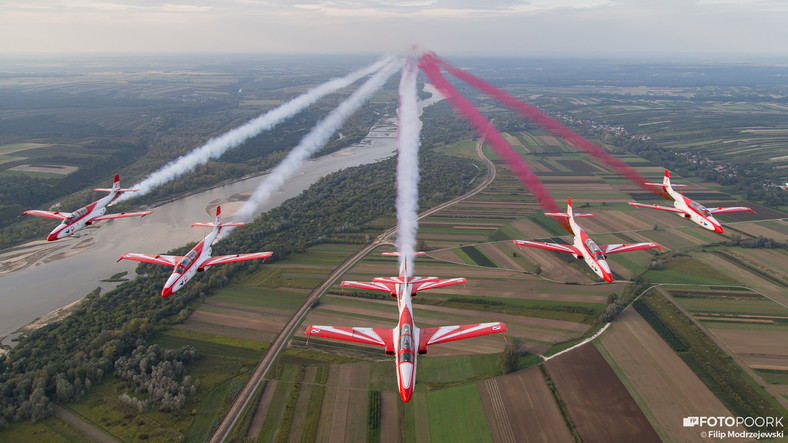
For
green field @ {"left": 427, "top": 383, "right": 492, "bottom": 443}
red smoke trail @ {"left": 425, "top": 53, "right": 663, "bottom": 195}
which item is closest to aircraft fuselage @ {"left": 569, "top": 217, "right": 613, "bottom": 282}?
green field @ {"left": 427, "top": 383, "right": 492, "bottom": 443}

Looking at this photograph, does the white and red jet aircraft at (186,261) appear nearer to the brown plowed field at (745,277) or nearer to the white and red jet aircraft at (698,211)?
the white and red jet aircraft at (698,211)

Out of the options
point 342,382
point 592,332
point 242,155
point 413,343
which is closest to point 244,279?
point 342,382

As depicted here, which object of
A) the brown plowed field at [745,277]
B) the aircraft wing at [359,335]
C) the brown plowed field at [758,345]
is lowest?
the brown plowed field at [758,345]

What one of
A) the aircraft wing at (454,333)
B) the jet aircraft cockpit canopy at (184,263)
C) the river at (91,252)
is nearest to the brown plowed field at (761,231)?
the aircraft wing at (454,333)

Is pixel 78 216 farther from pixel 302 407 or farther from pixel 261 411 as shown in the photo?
pixel 302 407

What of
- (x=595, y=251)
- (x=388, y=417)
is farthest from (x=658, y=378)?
(x=388, y=417)

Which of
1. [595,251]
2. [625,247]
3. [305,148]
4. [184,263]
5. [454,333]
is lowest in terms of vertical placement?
[454,333]

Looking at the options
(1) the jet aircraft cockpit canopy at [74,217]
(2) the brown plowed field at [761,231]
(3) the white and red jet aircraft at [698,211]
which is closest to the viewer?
(3) the white and red jet aircraft at [698,211]
